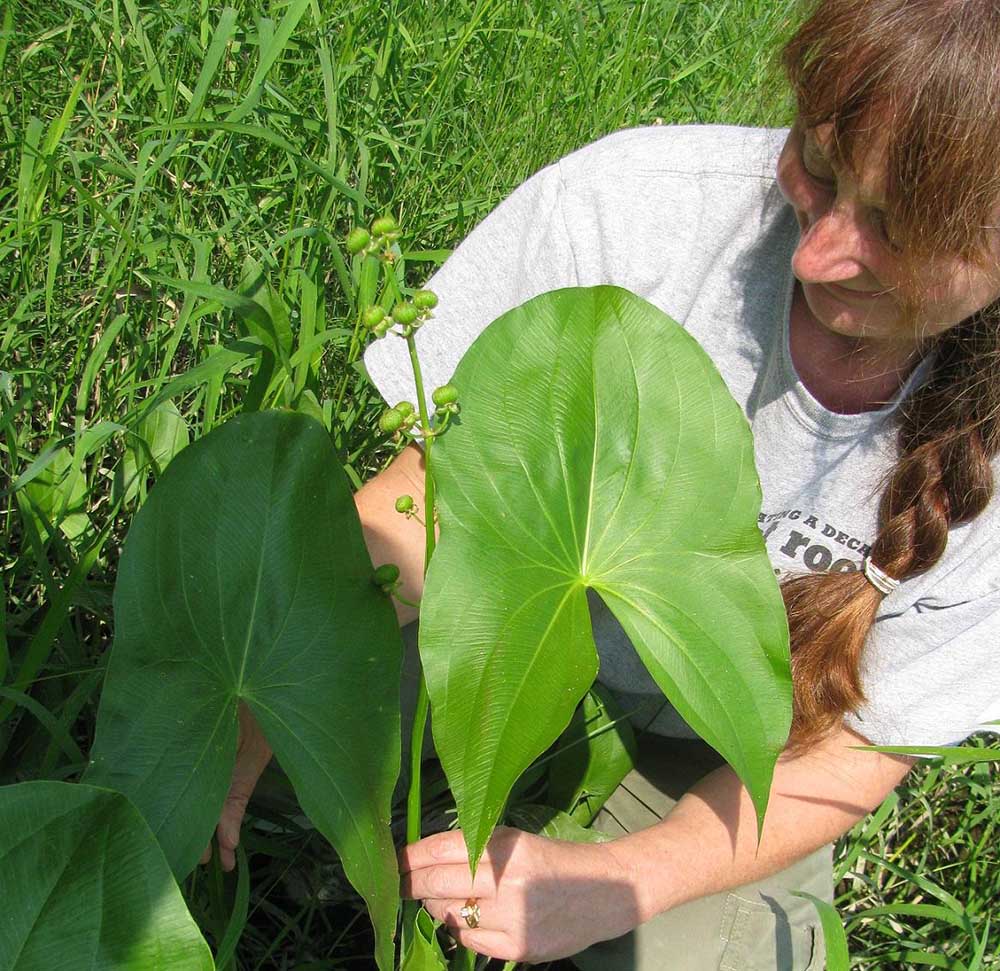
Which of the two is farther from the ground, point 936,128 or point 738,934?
point 936,128

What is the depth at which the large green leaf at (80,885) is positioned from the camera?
630 mm

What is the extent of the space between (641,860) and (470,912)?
9.3 inches

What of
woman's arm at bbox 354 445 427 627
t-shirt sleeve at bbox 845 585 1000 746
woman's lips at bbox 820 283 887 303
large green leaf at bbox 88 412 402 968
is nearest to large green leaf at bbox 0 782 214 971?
large green leaf at bbox 88 412 402 968

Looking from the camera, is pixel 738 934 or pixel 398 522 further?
pixel 738 934

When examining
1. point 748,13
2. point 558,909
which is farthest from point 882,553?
point 748,13

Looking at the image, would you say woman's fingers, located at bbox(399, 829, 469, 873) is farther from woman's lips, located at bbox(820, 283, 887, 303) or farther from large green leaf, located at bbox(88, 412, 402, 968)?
woman's lips, located at bbox(820, 283, 887, 303)

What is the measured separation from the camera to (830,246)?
914 millimetres

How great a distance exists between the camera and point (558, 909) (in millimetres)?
1006

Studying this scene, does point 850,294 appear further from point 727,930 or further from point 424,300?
point 727,930

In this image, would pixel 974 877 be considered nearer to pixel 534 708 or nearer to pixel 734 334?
pixel 734 334

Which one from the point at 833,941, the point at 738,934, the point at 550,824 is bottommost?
the point at 738,934

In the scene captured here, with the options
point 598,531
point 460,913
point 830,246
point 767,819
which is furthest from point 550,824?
point 830,246

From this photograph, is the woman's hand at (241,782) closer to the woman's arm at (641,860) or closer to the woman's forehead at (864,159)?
the woman's arm at (641,860)

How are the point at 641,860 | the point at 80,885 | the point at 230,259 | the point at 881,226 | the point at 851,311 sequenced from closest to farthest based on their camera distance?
the point at 80,885 → the point at 881,226 → the point at 851,311 → the point at 641,860 → the point at 230,259
